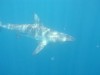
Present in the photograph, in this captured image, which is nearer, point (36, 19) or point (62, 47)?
point (36, 19)

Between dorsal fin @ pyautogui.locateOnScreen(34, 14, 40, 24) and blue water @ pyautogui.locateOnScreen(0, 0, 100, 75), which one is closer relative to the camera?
dorsal fin @ pyautogui.locateOnScreen(34, 14, 40, 24)

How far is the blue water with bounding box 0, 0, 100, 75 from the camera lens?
15141 mm

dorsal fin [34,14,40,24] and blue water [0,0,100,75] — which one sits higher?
blue water [0,0,100,75]

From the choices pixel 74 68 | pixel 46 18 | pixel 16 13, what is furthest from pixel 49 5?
pixel 74 68

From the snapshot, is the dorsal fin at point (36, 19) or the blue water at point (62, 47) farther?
the blue water at point (62, 47)

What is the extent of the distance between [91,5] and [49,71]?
5.39 meters

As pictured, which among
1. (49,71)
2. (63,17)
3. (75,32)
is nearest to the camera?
(49,71)

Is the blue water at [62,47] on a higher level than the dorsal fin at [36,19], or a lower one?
higher

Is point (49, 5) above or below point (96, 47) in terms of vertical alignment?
above

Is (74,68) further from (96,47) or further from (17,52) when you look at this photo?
(17,52)

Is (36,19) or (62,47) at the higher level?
(62,47)

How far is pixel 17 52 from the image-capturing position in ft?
52.2

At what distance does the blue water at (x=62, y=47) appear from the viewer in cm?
1514

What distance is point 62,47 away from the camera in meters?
15.1
